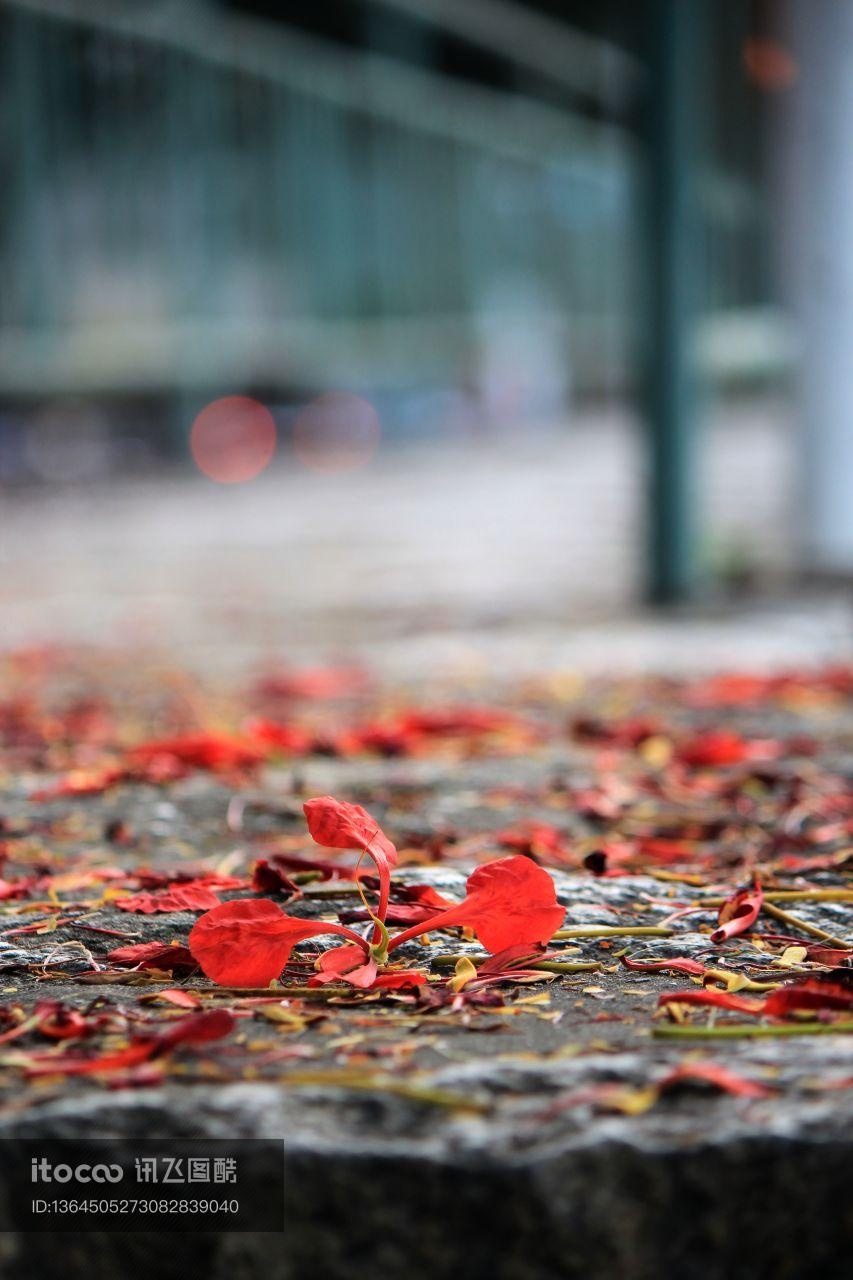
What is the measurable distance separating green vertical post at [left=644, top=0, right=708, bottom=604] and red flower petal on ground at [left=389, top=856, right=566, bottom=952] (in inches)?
101

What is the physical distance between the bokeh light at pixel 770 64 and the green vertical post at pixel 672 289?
0.57 feet

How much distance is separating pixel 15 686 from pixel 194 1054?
1956mm

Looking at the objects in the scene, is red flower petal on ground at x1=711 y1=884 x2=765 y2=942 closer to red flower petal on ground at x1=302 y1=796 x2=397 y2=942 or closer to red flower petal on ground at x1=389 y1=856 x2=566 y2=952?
red flower petal on ground at x1=389 y1=856 x2=566 y2=952

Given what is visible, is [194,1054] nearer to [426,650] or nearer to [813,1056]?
[813,1056]

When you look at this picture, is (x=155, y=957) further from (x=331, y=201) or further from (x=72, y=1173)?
(x=331, y=201)

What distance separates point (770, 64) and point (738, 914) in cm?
300

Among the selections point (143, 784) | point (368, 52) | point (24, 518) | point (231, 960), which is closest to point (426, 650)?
point (143, 784)

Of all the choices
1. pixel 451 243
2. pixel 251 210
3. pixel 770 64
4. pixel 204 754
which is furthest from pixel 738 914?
pixel 451 243

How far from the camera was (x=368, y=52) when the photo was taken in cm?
1214

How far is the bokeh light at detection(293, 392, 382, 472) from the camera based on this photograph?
1248 cm

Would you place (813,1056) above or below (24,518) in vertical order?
below

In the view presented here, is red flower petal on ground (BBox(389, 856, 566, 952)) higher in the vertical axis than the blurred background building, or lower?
lower

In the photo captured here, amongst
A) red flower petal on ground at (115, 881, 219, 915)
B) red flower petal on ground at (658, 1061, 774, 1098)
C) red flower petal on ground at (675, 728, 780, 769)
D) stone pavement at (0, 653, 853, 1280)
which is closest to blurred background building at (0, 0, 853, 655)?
red flower petal on ground at (675, 728, 780, 769)

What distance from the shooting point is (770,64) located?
145 inches
